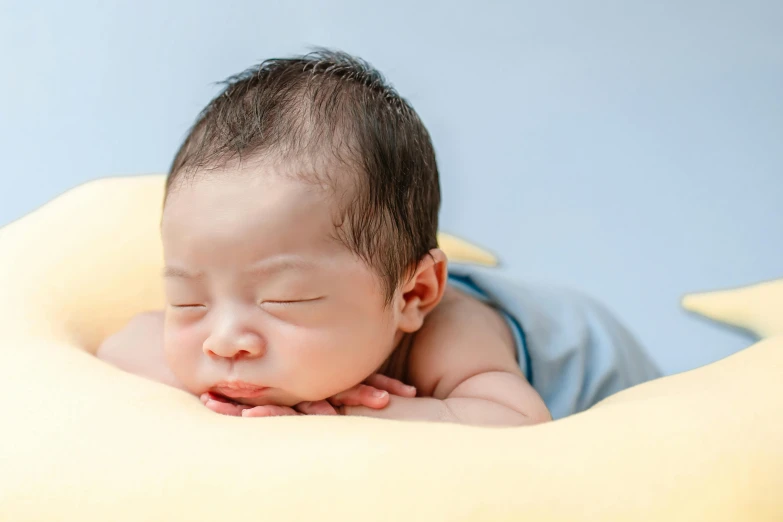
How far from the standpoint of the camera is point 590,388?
1.43 metres

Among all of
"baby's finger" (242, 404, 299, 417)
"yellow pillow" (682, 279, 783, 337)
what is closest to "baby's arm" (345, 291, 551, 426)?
"baby's finger" (242, 404, 299, 417)

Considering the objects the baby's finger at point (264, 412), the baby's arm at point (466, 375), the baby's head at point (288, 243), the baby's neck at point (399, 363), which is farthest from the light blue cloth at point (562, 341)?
the baby's finger at point (264, 412)

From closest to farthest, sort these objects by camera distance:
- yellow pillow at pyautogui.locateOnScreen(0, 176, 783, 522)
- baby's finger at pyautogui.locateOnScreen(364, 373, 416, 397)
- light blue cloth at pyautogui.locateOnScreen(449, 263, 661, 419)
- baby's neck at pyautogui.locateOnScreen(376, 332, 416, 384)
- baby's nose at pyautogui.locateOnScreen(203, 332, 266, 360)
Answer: yellow pillow at pyautogui.locateOnScreen(0, 176, 783, 522), baby's nose at pyautogui.locateOnScreen(203, 332, 266, 360), baby's finger at pyautogui.locateOnScreen(364, 373, 416, 397), baby's neck at pyautogui.locateOnScreen(376, 332, 416, 384), light blue cloth at pyautogui.locateOnScreen(449, 263, 661, 419)

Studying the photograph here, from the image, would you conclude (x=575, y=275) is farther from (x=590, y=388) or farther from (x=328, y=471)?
(x=328, y=471)

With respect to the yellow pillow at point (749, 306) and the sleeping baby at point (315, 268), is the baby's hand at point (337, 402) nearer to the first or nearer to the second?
the sleeping baby at point (315, 268)

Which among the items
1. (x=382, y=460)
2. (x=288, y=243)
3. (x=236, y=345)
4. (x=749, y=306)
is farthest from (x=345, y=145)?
(x=749, y=306)

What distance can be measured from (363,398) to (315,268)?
18cm

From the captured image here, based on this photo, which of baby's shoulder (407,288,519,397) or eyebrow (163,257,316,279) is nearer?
eyebrow (163,257,316,279)

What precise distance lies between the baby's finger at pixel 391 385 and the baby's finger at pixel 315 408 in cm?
10

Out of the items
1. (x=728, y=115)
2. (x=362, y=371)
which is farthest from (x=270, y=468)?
(x=728, y=115)

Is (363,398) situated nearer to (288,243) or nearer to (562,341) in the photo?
(288,243)

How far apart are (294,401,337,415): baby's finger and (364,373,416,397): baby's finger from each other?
10 cm

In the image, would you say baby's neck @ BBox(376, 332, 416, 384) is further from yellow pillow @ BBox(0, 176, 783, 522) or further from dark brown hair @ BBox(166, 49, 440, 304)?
yellow pillow @ BBox(0, 176, 783, 522)

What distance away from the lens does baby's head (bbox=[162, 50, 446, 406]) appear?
1.06 m
